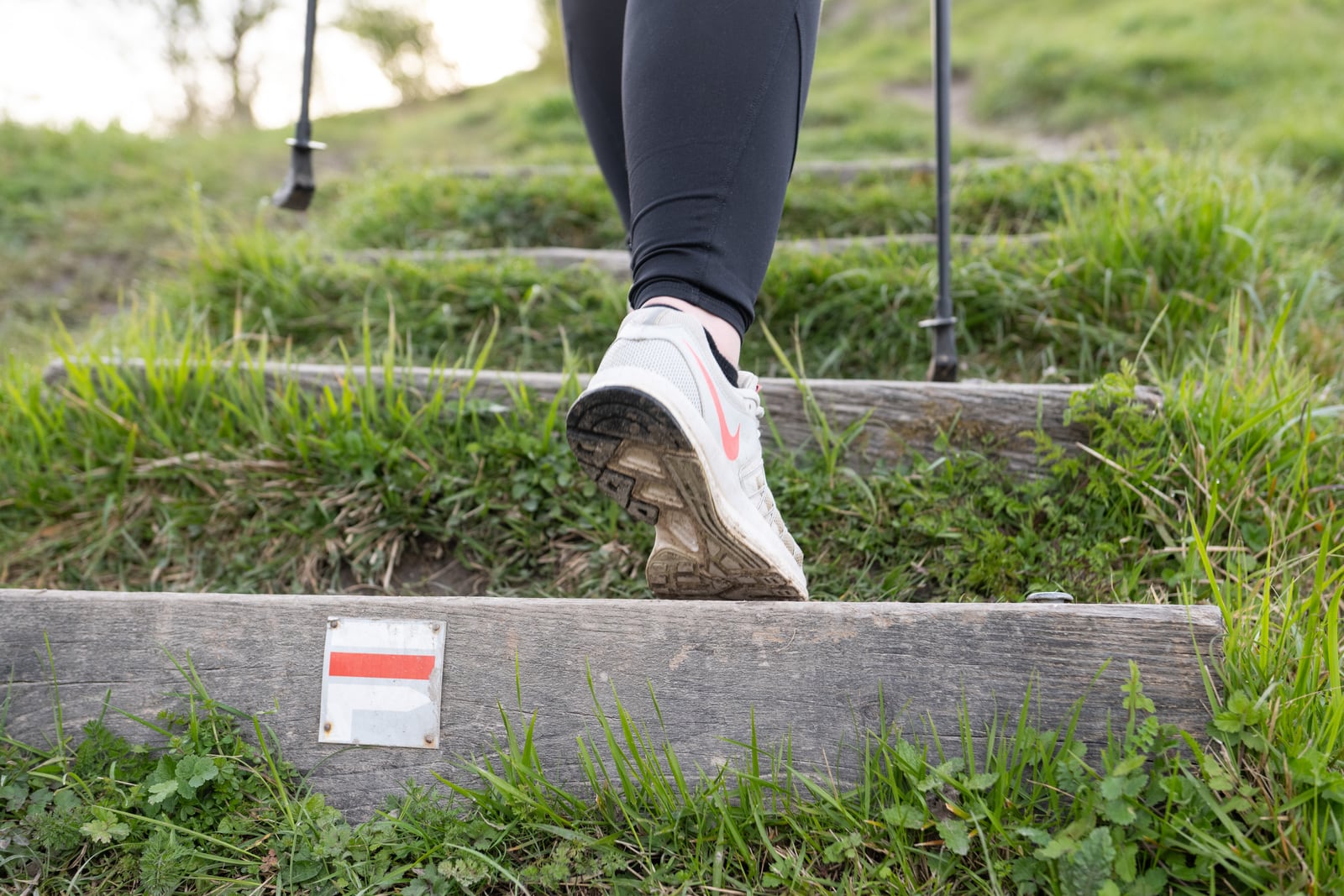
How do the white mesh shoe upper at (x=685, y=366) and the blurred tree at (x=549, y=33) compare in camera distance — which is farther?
the blurred tree at (x=549, y=33)

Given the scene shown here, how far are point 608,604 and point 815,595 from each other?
0.48 metres

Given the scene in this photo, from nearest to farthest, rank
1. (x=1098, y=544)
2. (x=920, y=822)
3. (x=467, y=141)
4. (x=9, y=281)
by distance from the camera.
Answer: (x=920, y=822), (x=1098, y=544), (x=9, y=281), (x=467, y=141)

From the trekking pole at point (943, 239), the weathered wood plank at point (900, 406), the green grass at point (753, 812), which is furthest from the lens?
the trekking pole at point (943, 239)

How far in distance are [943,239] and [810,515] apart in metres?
0.72

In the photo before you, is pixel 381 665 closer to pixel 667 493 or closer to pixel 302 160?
pixel 667 493

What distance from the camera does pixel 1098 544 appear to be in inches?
55.1

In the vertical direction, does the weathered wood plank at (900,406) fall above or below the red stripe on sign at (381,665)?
above

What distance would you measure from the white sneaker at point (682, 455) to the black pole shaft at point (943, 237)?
0.80 metres

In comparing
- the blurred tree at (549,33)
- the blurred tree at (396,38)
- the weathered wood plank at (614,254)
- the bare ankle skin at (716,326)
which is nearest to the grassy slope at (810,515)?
the weathered wood plank at (614,254)

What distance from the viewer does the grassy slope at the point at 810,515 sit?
97cm

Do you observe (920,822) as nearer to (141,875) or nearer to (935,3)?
(141,875)

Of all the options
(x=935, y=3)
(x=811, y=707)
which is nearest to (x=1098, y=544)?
(x=811, y=707)

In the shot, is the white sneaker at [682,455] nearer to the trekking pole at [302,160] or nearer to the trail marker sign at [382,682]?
the trail marker sign at [382,682]

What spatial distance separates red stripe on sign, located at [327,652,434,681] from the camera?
3.79ft
